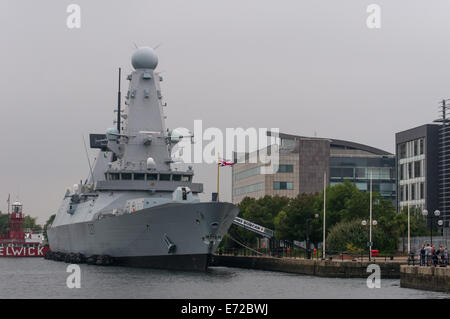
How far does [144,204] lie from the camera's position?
2726 inches

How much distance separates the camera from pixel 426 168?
11344 centimetres

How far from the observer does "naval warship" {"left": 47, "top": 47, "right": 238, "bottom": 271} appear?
6569cm

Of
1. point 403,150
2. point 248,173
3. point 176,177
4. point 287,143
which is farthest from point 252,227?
point 248,173

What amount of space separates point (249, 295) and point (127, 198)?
31.4 m

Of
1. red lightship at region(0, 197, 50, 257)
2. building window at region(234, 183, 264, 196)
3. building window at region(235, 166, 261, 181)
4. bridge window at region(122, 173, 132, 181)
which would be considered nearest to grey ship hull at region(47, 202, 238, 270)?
bridge window at region(122, 173, 132, 181)

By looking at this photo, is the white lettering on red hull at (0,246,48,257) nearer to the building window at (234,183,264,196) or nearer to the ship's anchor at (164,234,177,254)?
the building window at (234,183,264,196)

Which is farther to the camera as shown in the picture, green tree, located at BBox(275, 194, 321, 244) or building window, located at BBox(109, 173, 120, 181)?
green tree, located at BBox(275, 194, 321, 244)

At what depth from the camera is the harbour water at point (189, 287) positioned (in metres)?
48.4

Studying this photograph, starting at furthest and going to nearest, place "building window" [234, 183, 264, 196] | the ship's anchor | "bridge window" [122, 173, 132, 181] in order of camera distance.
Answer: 1. "building window" [234, 183, 264, 196]
2. "bridge window" [122, 173, 132, 181]
3. the ship's anchor

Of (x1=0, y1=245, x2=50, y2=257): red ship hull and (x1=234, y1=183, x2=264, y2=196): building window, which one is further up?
(x1=234, y1=183, x2=264, y2=196): building window

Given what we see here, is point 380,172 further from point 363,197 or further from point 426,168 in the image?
point 363,197

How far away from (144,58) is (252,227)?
23.0m

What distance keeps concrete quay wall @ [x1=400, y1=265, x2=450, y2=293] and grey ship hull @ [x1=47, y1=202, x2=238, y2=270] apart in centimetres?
1707

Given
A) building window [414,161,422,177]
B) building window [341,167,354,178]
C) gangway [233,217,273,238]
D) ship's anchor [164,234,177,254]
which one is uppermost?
building window [341,167,354,178]
